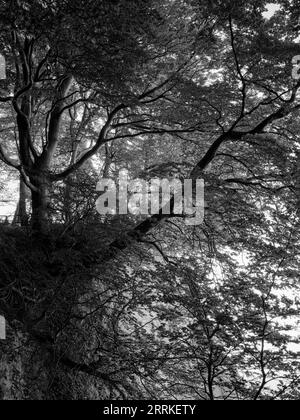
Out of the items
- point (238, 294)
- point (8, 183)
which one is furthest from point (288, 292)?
point (8, 183)

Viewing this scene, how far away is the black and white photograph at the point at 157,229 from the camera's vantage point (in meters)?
4.00

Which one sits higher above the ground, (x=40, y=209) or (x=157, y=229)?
(x=40, y=209)

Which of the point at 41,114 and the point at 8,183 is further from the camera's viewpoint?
the point at 8,183

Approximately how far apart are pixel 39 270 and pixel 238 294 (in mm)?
3058

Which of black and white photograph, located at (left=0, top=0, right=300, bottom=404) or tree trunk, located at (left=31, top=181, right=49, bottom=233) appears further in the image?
tree trunk, located at (left=31, top=181, right=49, bottom=233)

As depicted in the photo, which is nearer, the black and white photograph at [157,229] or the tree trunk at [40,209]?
the black and white photograph at [157,229]

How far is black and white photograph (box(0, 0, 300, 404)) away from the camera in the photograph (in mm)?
4000

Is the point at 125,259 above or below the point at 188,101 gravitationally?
below

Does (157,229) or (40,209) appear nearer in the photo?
(40,209)

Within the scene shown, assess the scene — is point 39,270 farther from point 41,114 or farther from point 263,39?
point 41,114

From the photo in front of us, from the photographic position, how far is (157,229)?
24.4 ft
